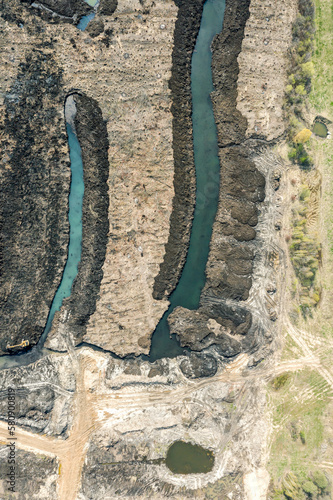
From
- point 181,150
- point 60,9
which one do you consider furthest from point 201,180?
point 60,9

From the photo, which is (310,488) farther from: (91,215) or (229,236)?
(91,215)

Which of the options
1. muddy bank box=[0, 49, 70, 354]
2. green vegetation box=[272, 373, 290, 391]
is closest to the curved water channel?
muddy bank box=[0, 49, 70, 354]

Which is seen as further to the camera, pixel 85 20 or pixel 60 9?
pixel 85 20

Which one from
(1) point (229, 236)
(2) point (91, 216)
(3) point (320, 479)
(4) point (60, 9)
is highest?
(4) point (60, 9)

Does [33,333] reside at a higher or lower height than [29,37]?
lower

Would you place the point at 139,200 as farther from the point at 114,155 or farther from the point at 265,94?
the point at 265,94

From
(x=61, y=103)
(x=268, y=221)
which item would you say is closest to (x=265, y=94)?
(x=268, y=221)

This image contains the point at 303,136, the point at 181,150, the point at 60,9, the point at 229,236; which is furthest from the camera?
the point at 229,236
